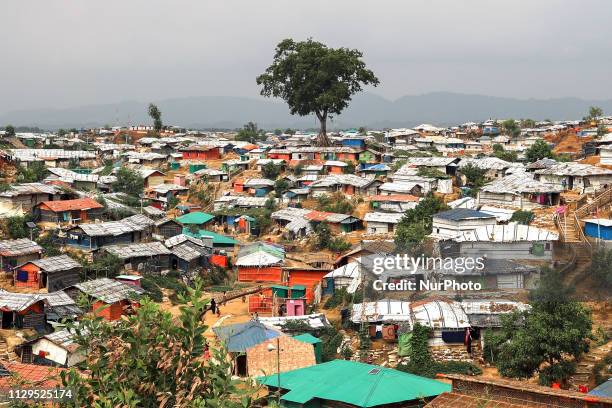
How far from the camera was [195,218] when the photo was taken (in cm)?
4225

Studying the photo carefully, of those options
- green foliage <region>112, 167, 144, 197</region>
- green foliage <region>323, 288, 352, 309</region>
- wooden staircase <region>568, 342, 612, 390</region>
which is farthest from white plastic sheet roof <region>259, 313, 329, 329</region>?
green foliage <region>112, 167, 144, 197</region>

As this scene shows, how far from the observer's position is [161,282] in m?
31.5

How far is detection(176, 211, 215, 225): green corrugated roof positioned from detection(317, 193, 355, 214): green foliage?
22.1ft

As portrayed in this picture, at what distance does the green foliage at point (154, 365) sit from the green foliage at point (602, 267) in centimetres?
1480

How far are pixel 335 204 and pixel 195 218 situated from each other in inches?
333

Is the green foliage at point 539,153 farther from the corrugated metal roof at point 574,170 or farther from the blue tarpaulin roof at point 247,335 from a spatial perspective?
the blue tarpaulin roof at point 247,335

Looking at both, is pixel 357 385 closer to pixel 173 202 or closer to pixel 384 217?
pixel 384 217

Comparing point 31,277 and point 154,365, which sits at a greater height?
point 154,365

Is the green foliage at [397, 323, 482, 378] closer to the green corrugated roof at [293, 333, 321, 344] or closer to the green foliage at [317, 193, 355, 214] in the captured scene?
the green corrugated roof at [293, 333, 321, 344]

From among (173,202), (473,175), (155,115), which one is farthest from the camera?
(155,115)

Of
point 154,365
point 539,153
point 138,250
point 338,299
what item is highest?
point 539,153

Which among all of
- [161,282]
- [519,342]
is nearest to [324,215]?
[161,282]

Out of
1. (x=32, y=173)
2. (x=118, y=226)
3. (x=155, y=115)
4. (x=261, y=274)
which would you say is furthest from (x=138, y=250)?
(x=155, y=115)

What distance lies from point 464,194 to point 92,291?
23662 mm
